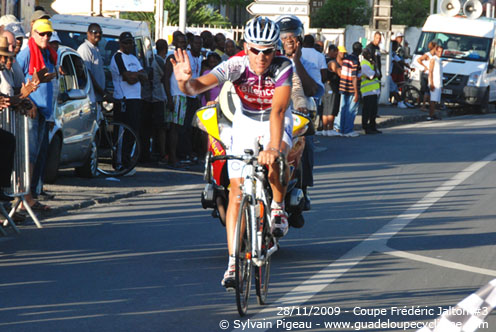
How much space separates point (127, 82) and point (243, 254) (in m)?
8.74

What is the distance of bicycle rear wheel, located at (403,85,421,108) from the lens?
108 feet

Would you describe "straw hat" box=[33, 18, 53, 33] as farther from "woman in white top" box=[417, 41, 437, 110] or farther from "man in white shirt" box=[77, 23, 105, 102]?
"woman in white top" box=[417, 41, 437, 110]

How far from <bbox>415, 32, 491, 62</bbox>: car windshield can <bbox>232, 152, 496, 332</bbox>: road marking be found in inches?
760

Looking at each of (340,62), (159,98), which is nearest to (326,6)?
(340,62)

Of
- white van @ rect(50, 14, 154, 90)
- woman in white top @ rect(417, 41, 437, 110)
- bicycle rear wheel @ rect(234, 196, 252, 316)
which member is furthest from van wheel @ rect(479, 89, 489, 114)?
bicycle rear wheel @ rect(234, 196, 252, 316)

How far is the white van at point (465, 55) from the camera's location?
32.5m

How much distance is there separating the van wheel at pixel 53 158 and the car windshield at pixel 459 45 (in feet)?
71.5

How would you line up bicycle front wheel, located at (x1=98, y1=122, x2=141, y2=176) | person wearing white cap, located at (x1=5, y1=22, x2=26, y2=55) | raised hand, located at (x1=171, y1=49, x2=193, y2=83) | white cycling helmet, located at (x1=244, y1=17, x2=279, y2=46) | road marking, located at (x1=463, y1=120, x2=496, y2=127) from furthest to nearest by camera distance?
road marking, located at (x1=463, y1=120, x2=496, y2=127) < bicycle front wheel, located at (x1=98, y1=122, x2=141, y2=176) < person wearing white cap, located at (x1=5, y1=22, x2=26, y2=55) < white cycling helmet, located at (x1=244, y1=17, x2=279, y2=46) < raised hand, located at (x1=171, y1=49, x2=193, y2=83)

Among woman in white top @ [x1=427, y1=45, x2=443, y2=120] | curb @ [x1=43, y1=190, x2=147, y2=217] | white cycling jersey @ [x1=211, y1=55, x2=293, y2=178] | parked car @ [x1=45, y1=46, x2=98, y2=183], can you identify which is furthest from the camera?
woman in white top @ [x1=427, y1=45, x2=443, y2=120]

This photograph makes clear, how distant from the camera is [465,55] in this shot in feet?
109

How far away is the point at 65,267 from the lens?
854cm

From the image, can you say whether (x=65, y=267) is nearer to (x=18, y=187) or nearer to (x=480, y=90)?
(x=18, y=187)

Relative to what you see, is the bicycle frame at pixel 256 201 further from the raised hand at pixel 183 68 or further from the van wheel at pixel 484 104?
the van wheel at pixel 484 104

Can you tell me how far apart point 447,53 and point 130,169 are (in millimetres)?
20662
